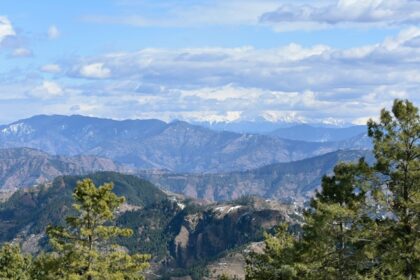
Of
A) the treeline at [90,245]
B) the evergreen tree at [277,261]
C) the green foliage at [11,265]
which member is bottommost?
the green foliage at [11,265]

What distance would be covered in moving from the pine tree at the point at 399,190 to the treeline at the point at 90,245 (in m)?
17.3

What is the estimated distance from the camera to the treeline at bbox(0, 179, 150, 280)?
135ft

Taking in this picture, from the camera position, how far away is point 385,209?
33312mm

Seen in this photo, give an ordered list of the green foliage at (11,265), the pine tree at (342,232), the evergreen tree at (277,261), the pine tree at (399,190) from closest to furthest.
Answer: the pine tree at (399,190) → the pine tree at (342,232) → the evergreen tree at (277,261) → the green foliage at (11,265)

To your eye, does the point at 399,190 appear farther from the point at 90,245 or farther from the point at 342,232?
the point at 90,245

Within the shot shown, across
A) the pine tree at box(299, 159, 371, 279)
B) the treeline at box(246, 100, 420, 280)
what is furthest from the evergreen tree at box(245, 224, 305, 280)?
the treeline at box(246, 100, 420, 280)

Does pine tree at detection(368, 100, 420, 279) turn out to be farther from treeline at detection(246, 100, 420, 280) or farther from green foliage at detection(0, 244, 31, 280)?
green foliage at detection(0, 244, 31, 280)

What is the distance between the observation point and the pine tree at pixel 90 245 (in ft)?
135

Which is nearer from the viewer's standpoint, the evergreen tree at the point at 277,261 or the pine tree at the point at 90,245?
the pine tree at the point at 90,245

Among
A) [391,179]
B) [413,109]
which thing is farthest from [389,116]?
[391,179]

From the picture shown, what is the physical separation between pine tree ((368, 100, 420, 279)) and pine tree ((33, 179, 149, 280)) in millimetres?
17292

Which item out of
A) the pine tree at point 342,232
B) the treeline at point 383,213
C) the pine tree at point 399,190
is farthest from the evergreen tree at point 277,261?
the pine tree at point 399,190

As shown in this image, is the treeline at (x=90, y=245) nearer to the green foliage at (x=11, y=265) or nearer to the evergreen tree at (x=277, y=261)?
the evergreen tree at (x=277, y=261)

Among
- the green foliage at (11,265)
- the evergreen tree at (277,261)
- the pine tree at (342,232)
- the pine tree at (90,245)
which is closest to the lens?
the pine tree at (342,232)
